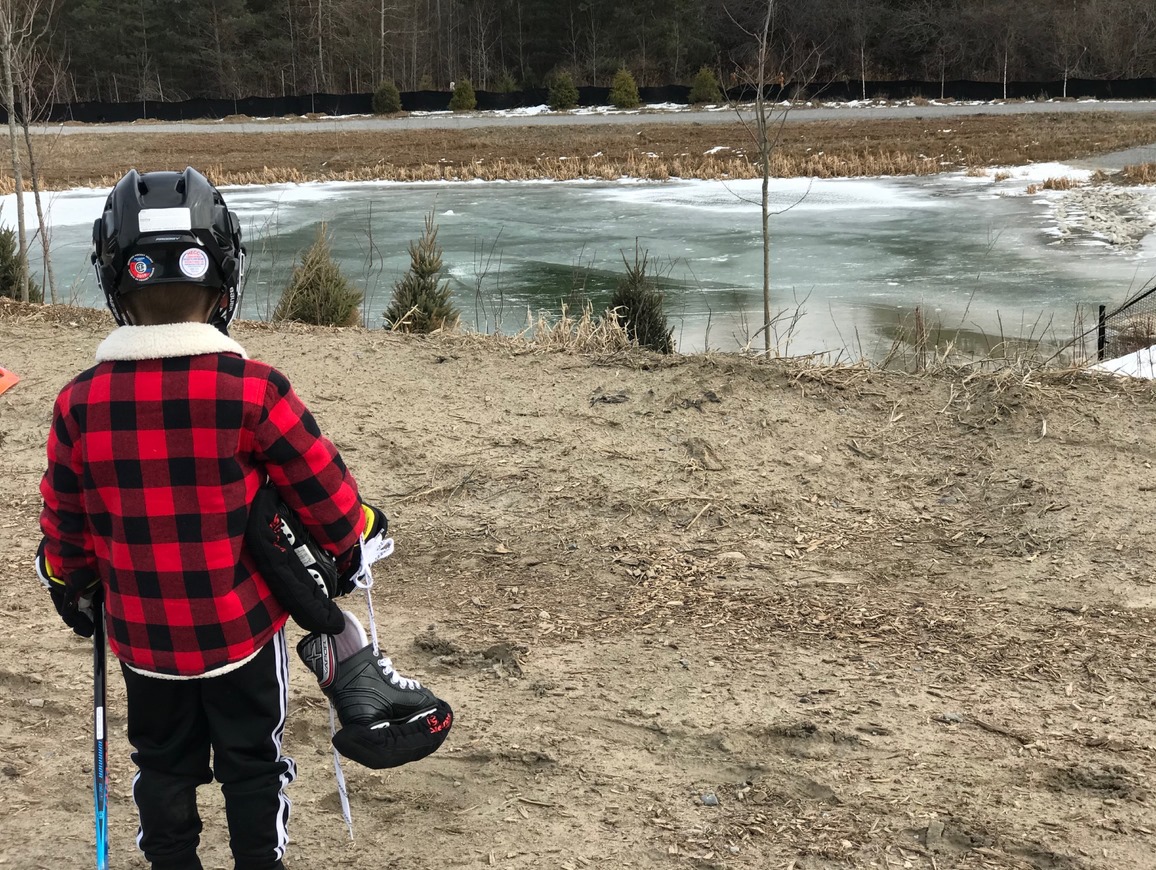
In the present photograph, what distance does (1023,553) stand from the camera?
4.38 m

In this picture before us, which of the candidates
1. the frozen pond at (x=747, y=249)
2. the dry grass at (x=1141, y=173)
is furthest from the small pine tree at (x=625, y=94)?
the dry grass at (x=1141, y=173)

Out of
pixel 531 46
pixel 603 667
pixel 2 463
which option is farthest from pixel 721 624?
pixel 531 46

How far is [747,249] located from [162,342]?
51.9 feet

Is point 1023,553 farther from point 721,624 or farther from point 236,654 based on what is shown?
point 236,654

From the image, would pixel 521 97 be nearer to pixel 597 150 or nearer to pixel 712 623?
pixel 597 150

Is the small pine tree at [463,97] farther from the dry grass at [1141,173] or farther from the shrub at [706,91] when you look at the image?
the dry grass at [1141,173]

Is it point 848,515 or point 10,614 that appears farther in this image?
point 848,515

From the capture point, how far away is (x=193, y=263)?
211 cm

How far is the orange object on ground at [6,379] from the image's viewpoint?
249 inches

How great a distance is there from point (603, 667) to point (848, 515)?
1528 mm

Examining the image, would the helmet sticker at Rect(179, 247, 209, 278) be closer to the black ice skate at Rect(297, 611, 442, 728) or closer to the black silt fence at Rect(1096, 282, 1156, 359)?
the black ice skate at Rect(297, 611, 442, 728)

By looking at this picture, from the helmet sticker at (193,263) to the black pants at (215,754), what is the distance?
2.34 feet

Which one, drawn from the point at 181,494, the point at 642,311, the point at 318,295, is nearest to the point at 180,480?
the point at 181,494

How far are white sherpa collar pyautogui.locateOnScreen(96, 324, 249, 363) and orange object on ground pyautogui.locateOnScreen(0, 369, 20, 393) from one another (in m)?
4.75
